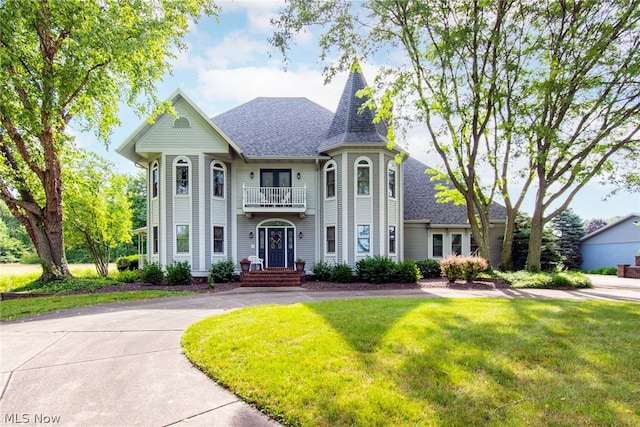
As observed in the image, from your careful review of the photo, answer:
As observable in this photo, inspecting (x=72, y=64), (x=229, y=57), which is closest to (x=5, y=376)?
(x=229, y=57)

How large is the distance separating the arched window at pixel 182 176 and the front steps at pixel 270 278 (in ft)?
Result: 16.0

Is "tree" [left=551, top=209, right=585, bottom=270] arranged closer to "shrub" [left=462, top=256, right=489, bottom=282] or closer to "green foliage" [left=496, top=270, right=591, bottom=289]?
"green foliage" [left=496, top=270, right=591, bottom=289]

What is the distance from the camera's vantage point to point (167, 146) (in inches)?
642

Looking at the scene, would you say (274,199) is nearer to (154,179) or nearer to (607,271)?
(154,179)

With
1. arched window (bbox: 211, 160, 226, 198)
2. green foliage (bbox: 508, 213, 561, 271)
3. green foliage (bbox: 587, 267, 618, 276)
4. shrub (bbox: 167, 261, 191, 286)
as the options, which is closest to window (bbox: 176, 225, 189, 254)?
shrub (bbox: 167, 261, 191, 286)

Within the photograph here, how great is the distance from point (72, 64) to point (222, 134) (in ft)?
19.3

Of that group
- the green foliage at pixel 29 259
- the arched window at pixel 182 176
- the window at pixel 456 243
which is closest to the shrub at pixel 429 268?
the window at pixel 456 243

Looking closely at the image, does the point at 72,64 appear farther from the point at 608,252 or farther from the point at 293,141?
the point at 608,252

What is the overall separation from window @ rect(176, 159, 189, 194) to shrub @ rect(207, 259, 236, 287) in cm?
378

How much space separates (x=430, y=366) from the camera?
4.10m

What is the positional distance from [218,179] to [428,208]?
12388 millimetres

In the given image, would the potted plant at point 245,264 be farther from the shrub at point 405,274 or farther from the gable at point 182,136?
the shrub at point 405,274

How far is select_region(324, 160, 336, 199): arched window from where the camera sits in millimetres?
17500

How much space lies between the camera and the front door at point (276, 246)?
17.8 m
